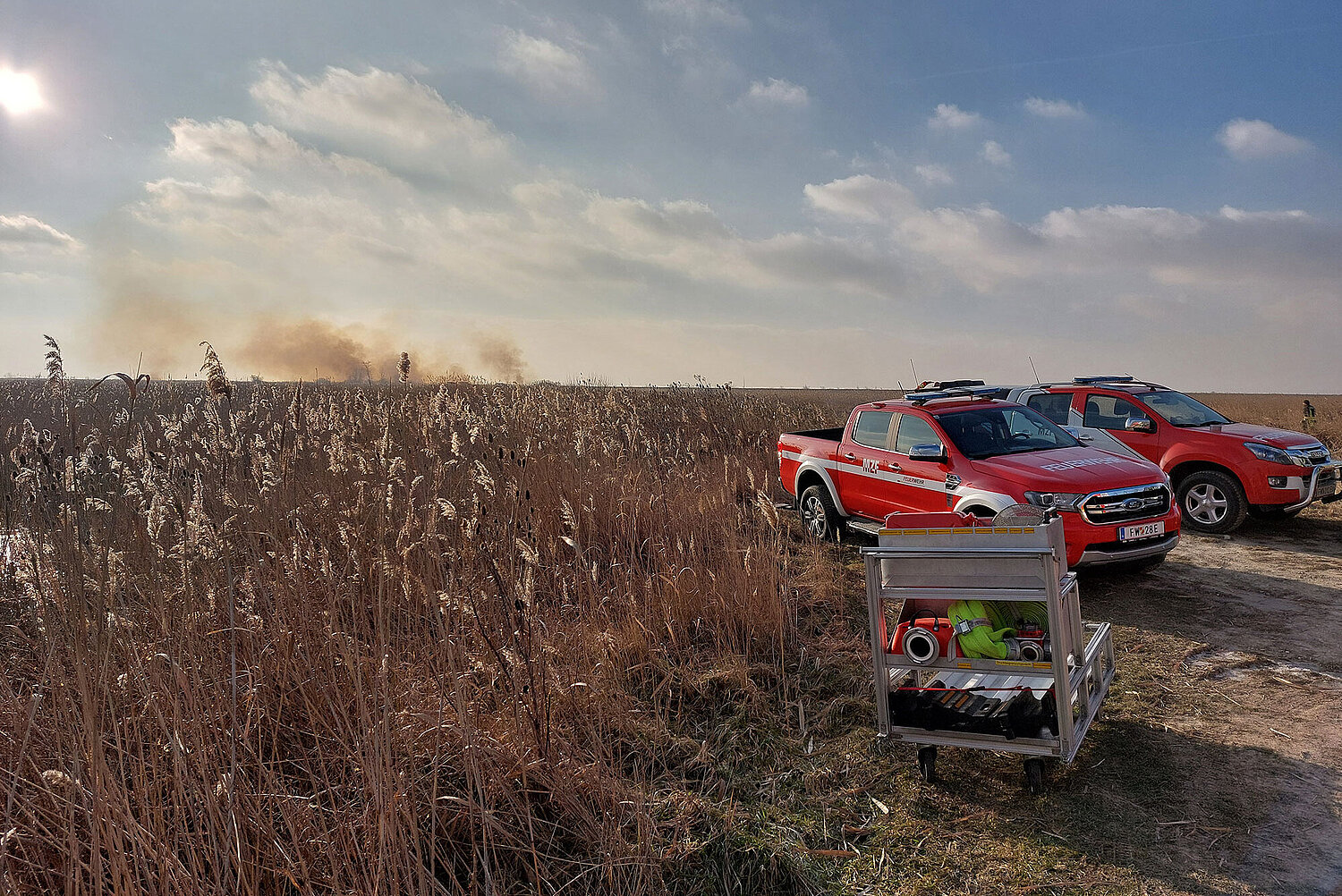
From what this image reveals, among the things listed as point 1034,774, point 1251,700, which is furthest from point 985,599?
point 1251,700

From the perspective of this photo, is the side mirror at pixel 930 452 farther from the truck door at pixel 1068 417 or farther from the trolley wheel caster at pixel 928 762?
the trolley wheel caster at pixel 928 762

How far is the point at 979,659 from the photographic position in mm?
4398

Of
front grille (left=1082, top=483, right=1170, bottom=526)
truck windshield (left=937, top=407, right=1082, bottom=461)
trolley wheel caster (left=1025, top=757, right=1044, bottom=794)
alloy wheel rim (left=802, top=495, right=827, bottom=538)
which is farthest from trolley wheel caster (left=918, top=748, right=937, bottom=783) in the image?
alloy wheel rim (left=802, top=495, right=827, bottom=538)

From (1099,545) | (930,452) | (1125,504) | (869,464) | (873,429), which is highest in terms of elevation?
(873,429)

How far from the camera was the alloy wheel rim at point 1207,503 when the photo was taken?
1038cm

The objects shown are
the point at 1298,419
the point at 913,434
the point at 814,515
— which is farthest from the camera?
the point at 1298,419

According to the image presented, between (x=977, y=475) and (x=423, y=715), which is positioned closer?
(x=423, y=715)

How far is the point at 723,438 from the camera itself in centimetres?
1520

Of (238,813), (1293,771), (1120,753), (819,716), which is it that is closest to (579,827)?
(238,813)

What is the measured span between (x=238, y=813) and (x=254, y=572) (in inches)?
67.6

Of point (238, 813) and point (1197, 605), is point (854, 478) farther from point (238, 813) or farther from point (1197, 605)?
point (238, 813)

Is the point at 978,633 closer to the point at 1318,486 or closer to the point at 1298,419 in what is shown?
the point at 1318,486

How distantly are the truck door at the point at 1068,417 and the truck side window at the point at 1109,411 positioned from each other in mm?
118

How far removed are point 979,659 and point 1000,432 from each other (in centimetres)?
462
